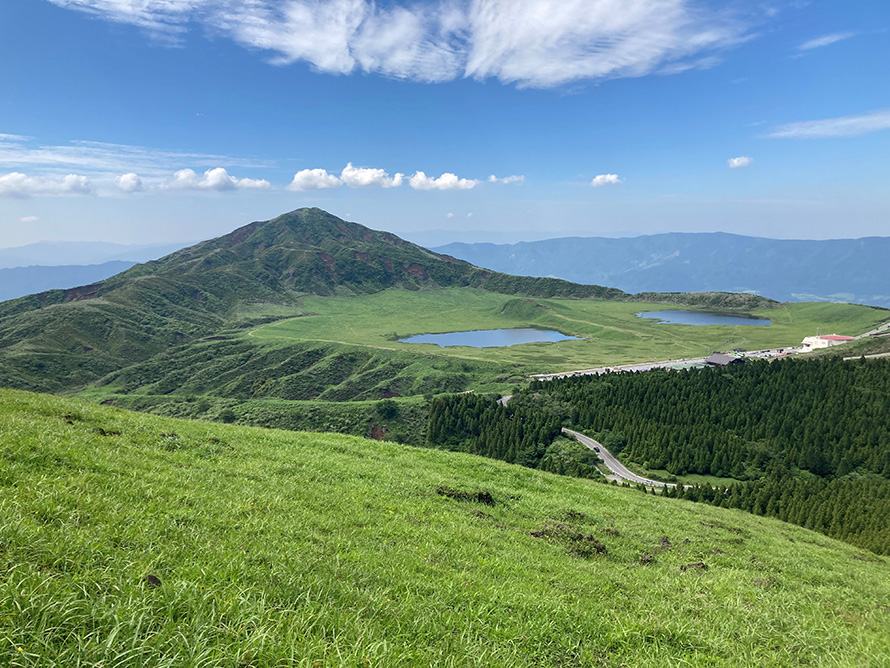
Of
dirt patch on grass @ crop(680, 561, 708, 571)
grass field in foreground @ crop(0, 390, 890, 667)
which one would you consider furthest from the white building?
dirt patch on grass @ crop(680, 561, 708, 571)

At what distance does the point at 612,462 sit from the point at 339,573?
6959cm

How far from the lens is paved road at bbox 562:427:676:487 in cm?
5988

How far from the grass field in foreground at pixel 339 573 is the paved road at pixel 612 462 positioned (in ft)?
147

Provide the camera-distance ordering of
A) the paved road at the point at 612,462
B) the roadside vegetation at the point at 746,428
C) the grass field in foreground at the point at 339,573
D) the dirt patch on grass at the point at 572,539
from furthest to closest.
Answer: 1. the paved road at the point at 612,462
2. the roadside vegetation at the point at 746,428
3. the dirt patch on grass at the point at 572,539
4. the grass field in foreground at the point at 339,573

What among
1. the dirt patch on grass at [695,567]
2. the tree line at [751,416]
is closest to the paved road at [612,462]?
the tree line at [751,416]

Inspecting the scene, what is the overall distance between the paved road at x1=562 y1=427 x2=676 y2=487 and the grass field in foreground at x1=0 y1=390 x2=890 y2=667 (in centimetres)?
4466

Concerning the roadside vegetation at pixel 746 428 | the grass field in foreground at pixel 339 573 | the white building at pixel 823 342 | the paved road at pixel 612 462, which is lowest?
the paved road at pixel 612 462

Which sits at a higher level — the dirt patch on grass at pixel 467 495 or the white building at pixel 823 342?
the dirt patch on grass at pixel 467 495

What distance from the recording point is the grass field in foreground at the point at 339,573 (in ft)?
14.6

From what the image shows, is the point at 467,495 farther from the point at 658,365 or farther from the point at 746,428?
the point at 658,365

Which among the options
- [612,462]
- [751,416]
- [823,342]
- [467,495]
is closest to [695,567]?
[467,495]

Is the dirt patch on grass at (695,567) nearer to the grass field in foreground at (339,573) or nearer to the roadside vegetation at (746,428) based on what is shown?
the grass field in foreground at (339,573)

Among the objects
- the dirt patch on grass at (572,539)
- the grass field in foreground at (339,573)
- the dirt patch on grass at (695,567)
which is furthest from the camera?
the dirt patch on grass at (572,539)

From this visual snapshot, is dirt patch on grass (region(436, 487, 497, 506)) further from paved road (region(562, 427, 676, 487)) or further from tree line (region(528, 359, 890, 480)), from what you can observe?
tree line (region(528, 359, 890, 480))
